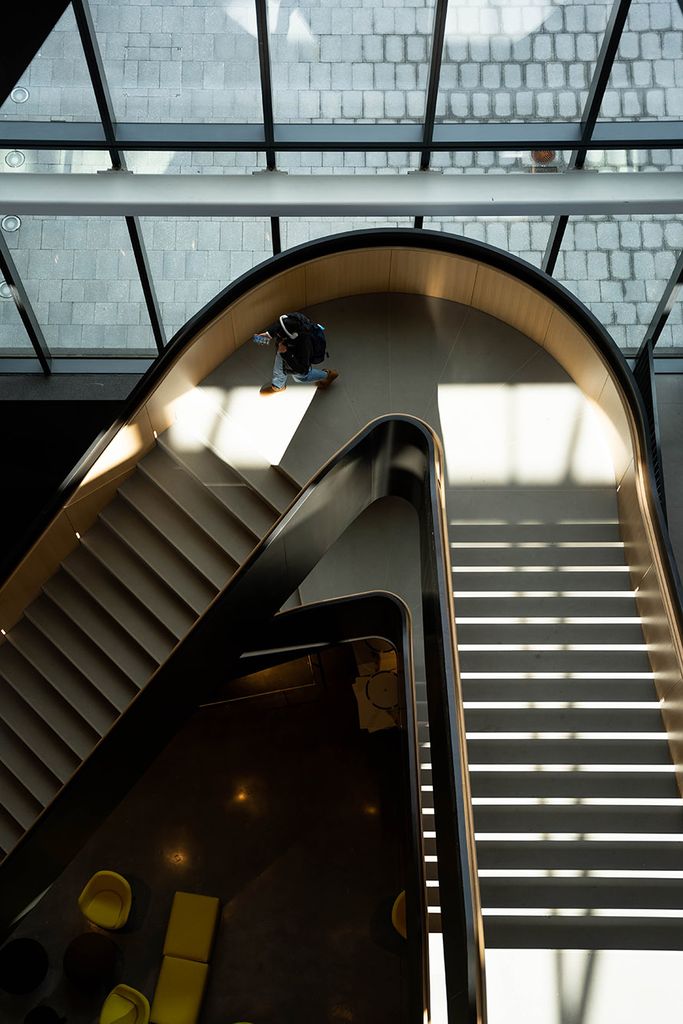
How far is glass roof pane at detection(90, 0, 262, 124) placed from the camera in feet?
30.2

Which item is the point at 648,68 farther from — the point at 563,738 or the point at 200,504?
the point at 563,738

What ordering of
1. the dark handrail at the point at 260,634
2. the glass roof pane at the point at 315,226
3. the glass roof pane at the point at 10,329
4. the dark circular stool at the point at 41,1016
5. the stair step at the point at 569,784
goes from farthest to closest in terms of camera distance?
the glass roof pane at the point at 10,329, the glass roof pane at the point at 315,226, the dark circular stool at the point at 41,1016, the stair step at the point at 569,784, the dark handrail at the point at 260,634

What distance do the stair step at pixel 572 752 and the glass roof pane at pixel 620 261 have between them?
633 centimetres

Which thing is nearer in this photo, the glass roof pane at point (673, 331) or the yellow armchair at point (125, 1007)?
the yellow armchair at point (125, 1007)

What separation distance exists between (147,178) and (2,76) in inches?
162

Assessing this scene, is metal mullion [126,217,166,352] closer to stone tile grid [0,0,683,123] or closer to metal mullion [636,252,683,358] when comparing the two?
stone tile grid [0,0,683,123]

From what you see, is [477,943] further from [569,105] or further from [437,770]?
[569,105]

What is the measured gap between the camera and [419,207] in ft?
32.3

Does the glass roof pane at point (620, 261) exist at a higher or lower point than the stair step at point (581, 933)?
higher

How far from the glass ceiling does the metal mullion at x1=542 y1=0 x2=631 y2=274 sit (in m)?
0.02

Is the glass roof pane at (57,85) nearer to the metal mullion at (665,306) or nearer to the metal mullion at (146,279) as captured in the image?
the metal mullion at (146,279)

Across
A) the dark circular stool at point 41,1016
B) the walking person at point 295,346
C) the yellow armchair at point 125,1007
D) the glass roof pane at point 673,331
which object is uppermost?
the glass roof pane at point 673,331

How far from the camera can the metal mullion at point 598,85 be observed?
29.3 ft

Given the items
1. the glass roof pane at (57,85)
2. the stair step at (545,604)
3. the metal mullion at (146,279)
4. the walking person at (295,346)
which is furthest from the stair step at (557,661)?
the glass roof pane at (57,85)
